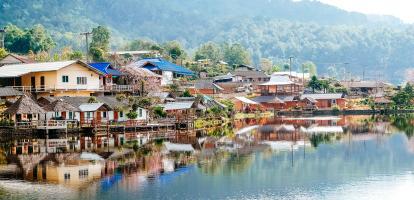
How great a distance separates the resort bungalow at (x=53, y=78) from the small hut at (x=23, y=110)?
7.02 m

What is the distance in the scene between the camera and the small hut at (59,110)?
4544 centimetres

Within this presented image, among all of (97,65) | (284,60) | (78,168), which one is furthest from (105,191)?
(284,60)

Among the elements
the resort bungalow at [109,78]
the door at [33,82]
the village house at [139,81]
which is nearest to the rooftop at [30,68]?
the door at [33,82]

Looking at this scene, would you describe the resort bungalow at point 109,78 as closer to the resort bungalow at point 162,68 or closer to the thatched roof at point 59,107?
the resort bungalow at point 162,68

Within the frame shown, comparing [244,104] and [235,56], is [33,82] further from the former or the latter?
[235,56]

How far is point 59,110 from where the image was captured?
45.4m

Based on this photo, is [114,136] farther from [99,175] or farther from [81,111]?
[99,175]

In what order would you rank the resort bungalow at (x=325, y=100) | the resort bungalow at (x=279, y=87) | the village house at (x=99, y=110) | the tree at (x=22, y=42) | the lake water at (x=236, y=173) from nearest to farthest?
1. the lake water at (x=236, y=173)
2. the village house at (x=99, y=110)
3. the resort bungalow at (x=325, y=100)
4. the resort bungalow at (x=279, y=87)
5. the tree at (x=22, y=42)

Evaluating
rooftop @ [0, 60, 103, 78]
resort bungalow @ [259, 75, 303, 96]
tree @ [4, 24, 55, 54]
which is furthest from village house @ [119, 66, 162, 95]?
tree @ [4, 24, 55, 54]

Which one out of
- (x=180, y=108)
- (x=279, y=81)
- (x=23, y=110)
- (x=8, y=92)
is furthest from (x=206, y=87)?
(x=23, y=110)

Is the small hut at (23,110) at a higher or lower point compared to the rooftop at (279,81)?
lower

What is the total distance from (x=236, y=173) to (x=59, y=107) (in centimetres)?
2031

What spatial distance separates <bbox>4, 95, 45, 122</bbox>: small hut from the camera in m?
43.0

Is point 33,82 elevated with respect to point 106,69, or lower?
lower
